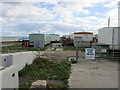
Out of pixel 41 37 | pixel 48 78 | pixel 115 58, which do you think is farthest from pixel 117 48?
pixel 41 37

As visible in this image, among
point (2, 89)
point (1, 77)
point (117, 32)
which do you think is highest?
point (117, 32)

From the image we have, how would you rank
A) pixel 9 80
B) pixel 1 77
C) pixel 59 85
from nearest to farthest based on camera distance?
pixel 1 77, pixel 9 80, pixel 59 85

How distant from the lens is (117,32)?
37.4ft

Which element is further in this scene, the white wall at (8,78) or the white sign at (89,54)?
the white sign at (89,54)

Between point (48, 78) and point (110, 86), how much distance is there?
2608 mm

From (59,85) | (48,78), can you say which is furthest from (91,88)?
(48,78)

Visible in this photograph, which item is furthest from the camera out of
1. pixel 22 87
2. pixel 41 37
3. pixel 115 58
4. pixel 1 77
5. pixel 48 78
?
pixel 41 37

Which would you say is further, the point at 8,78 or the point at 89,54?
the point at 89,54

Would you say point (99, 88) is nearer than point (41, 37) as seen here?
Yes

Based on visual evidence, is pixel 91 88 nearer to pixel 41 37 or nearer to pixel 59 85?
pixel 59 85

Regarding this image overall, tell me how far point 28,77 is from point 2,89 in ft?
7.93

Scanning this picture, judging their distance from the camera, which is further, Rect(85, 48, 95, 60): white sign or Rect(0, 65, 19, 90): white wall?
Rect(85, 48, 95, 60): white sign

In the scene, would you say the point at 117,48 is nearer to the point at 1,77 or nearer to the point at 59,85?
the point at 59,85

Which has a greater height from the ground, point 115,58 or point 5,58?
point 5,58
